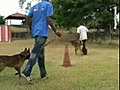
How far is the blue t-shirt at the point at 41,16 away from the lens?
7.69 metres

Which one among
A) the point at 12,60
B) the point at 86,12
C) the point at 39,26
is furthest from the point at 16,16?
the point at 39,26

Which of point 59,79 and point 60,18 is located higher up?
point 60,18

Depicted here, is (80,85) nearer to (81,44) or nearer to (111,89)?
(111,89)

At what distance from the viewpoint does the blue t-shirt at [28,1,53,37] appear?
7688 millimetres

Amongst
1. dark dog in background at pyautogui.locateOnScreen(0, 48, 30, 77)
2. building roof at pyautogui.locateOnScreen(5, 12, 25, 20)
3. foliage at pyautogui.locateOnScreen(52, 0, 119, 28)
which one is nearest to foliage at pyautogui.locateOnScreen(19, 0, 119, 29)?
foliage at pyautogui.locateOnScreen(52, 0, 119, 28)

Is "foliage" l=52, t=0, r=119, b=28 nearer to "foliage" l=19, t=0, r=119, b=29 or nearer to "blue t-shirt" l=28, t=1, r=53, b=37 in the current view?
"foliage" l=19, t=0, r=119, b=29

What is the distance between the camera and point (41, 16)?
25.5 ft

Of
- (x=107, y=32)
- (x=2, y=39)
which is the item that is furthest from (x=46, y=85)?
(x=2, y=39)

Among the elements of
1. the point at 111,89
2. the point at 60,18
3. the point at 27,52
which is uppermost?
the point at 60,18

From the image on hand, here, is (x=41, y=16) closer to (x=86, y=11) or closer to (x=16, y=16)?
(x=86, y=11)

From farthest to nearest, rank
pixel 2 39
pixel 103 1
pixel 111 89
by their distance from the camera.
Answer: pixel 2 39
pixel 103 1
pixel 111 89

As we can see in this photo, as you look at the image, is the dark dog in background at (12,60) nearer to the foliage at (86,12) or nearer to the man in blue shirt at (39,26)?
the man in blue shirt at (39,26)

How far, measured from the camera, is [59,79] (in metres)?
8.47

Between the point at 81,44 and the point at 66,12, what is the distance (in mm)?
10056
